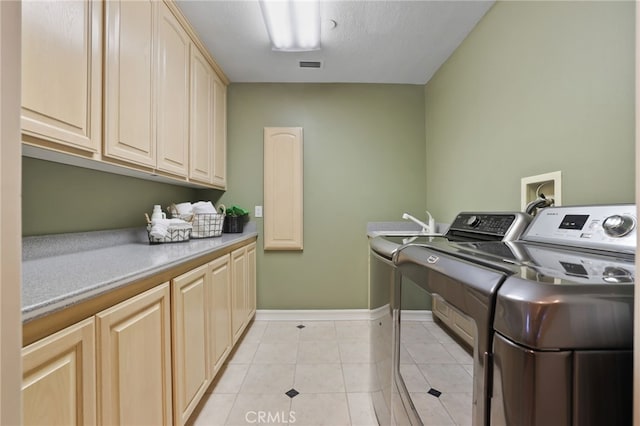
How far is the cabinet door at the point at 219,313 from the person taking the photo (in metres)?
1.59

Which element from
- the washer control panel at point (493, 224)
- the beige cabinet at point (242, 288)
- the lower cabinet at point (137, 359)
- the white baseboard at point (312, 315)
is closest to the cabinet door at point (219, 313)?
the lower cabinet at point (137, 359)

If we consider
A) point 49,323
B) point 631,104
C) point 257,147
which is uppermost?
point 257,147

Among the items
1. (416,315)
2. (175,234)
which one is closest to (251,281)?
(175,234)

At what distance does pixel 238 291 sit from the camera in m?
2.12

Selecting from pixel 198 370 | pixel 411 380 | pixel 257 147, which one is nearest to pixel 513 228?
pixel 411 380

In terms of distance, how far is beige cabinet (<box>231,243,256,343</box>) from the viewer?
79.1 inches

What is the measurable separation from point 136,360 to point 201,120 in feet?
5.69

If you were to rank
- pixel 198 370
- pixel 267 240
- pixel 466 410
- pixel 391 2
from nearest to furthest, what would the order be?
pixel 466 410
pixel 198 370
pixel 391 2
pixel 267 240

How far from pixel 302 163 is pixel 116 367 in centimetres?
212

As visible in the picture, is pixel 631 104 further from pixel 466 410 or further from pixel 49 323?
pixel 49 323

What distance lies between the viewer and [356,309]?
2.69m

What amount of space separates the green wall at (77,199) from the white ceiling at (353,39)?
3.90 feet

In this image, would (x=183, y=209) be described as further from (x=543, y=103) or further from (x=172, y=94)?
(x=543, y=103)

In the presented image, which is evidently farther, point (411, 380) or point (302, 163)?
point (302, 163)
